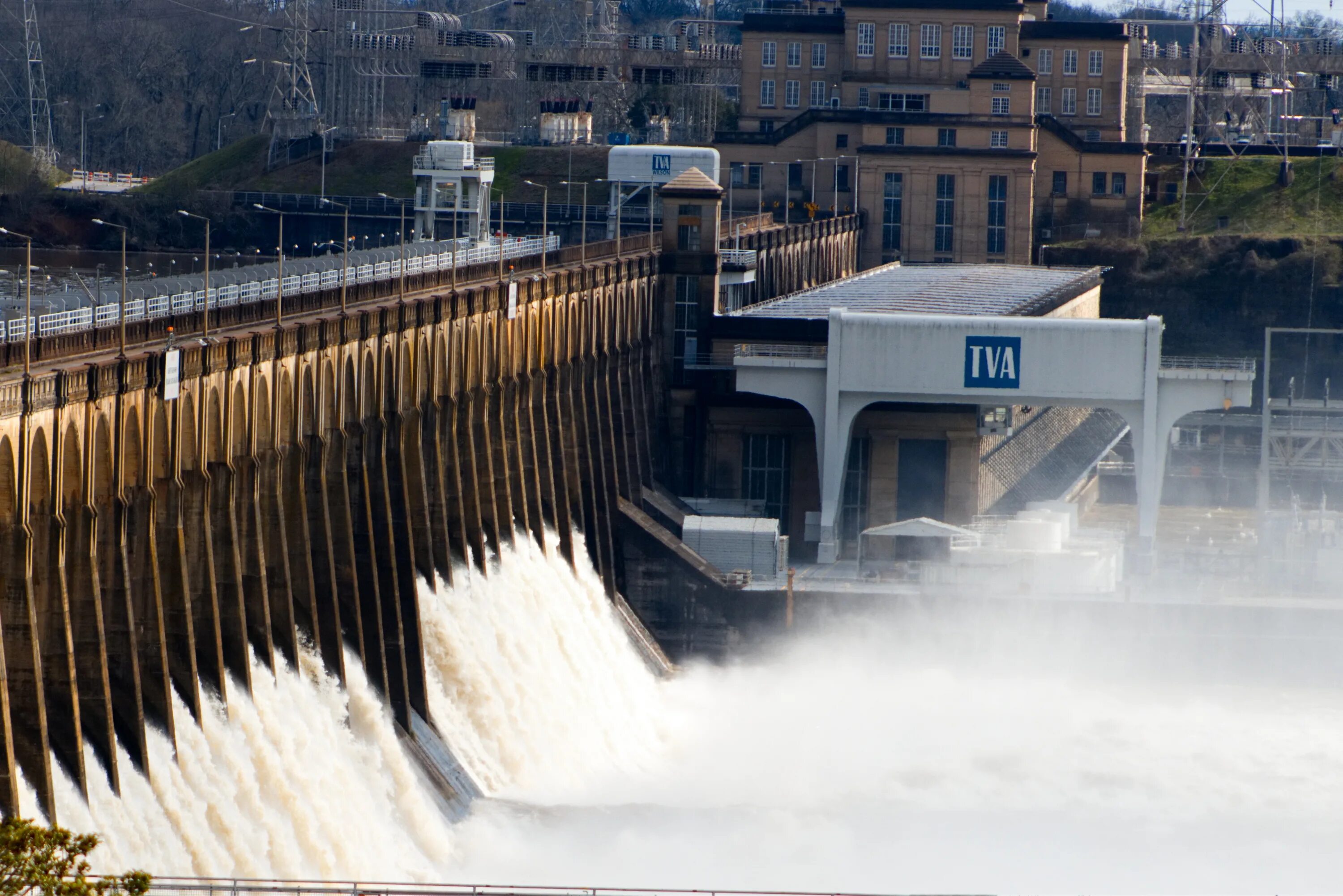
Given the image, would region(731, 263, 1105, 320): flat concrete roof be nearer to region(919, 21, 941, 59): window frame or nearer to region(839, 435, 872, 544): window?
region(839, 435, 872, 544): window

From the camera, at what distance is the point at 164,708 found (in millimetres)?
53438

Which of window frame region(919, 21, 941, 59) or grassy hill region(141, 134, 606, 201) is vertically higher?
window frame region(919, 21, 941, 59)

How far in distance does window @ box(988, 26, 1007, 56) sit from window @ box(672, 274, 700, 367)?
67.9 meters

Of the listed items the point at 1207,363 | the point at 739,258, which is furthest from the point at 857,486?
the point at 1207,363

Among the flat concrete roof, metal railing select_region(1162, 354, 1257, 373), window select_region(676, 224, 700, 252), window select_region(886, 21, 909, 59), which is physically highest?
window select_region(886, 21, 909, 59)

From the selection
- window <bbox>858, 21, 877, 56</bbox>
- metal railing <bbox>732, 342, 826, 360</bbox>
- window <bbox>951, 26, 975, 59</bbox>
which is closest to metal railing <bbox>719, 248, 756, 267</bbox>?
metal railing <bbox>732, 342, 826, 360</bbox>

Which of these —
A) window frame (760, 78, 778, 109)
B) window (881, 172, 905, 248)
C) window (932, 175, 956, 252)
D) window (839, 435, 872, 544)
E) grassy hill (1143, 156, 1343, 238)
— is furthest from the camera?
window frame (760, 78, 778, 109)

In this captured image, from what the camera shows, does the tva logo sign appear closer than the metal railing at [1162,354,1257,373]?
Yes

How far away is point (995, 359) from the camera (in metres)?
99.3

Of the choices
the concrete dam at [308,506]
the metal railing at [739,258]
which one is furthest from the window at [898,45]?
the concrete dam at [308,506]

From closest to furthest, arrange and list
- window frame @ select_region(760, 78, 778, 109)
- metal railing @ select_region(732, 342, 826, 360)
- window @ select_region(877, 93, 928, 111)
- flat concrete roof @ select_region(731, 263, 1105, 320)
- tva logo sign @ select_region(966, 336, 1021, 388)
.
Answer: tva logo sign @ select_region(966, 336, 1021, 388) < metal railing @ select_region(732, 342, 826, 360) < flat concrete roof @ select_region(731, 263, 1105, 320) < window @ select_region(877, 93, 928, 111) < window frame @ select_region(760, 78, 778, 109)

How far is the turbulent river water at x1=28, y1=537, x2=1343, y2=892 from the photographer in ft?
189

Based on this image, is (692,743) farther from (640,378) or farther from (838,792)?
(640,378)

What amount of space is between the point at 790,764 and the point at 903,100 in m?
95.5
